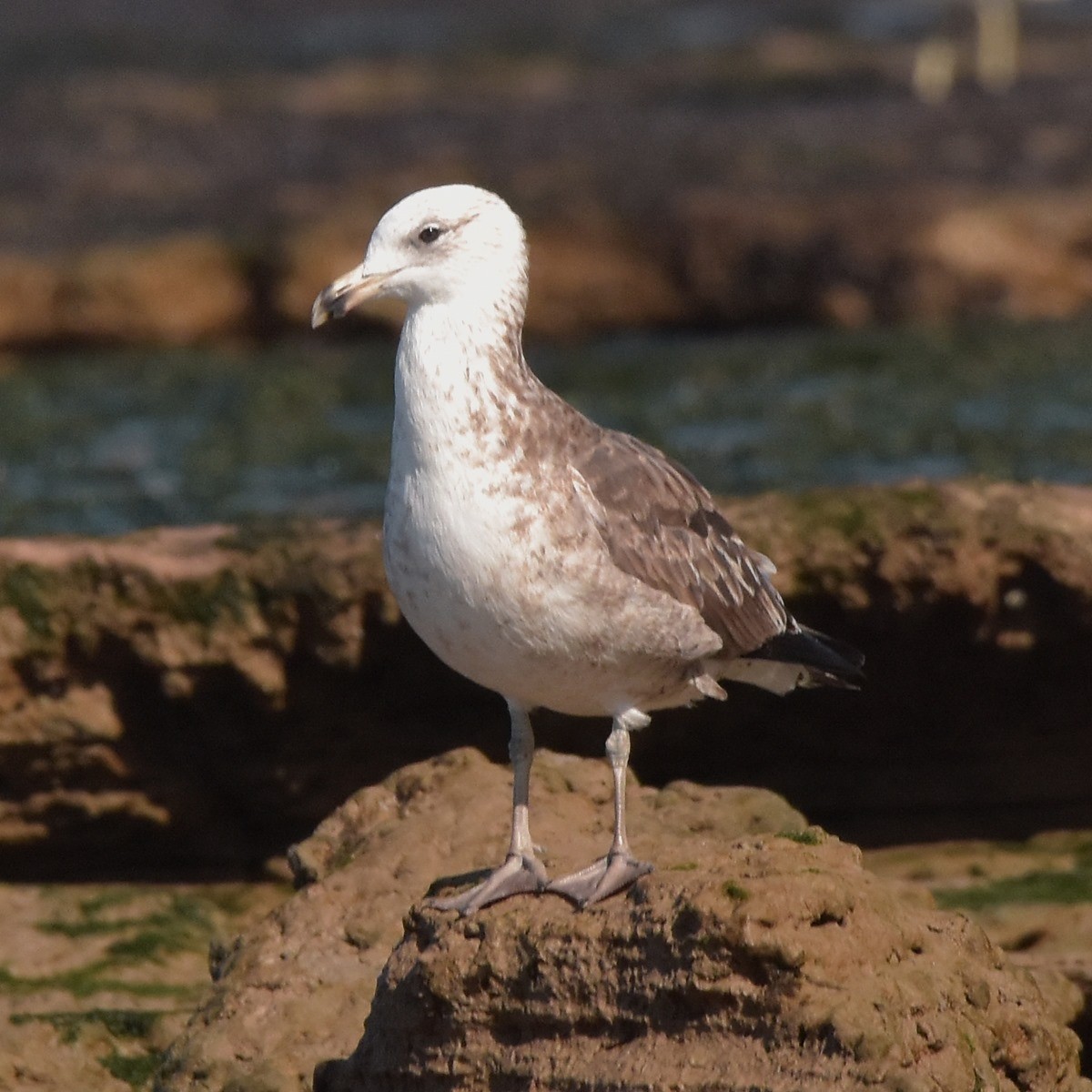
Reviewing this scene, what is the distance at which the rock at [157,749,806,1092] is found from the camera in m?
6.04

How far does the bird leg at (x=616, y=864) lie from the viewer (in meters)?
5.52

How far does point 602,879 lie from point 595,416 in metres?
9.19

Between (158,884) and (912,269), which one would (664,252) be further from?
(158,884)

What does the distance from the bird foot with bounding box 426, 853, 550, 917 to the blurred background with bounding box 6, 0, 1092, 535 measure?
678cm

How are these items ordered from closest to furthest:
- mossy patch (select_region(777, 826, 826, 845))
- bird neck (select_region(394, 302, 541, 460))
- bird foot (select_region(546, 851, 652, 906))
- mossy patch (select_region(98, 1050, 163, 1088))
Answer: mossy patch (select_region(777, 826, 826, 845)) → bird foot (select_region(546, 851, 652, 906)) → bird neck (select_region(394, 302, 541, 460)) → mossy patch (select_region(98, 1050, 163, 1088))

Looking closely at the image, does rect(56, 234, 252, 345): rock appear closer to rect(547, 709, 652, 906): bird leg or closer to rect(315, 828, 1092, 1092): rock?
rect(547, 709, 652, 906): bird leg

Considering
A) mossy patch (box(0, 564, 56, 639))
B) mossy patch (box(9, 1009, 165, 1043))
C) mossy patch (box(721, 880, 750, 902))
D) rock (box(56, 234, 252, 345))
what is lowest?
mossy patch (box(9, 1009, 165, 1043))

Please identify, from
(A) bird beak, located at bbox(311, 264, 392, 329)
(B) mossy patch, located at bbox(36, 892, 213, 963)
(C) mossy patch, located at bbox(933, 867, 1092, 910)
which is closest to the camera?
(A) bird beak, located at bbox(311, 264, 392, 329)

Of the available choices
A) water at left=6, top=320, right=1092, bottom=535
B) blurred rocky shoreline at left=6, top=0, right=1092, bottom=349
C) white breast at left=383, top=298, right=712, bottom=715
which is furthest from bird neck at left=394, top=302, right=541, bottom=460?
blurred rocky shoreline at left=6, top=0, right=1092, bottom=349

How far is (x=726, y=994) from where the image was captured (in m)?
5.05

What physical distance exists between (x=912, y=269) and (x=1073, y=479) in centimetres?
531

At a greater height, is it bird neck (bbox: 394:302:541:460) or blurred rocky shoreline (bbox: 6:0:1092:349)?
blurred rocky shoreline (bbox: 6:0:1092:349)

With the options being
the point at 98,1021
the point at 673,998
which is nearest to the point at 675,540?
the point at 673,998

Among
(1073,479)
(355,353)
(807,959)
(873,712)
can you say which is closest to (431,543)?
(807,959)
